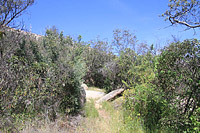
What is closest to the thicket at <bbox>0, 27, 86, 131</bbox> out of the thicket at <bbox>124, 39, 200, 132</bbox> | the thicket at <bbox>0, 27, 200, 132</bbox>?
the thicket at <bbox>0, 27, 200, 132</bbox>

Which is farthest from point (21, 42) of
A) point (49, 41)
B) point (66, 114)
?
point (66, 114)

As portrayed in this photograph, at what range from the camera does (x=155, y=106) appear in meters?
3.99

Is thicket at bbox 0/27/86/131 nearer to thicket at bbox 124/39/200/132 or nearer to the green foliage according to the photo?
thicket at bbox 124/39/200/132

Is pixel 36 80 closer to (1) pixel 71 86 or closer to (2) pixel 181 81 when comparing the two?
(1) pixel 71 86

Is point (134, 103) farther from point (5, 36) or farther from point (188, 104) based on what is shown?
point (5, 36)

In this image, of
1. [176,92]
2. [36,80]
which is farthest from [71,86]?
[176,92]

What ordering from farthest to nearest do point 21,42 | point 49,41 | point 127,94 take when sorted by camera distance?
point 49,41 → point 21,42 → point 127,94

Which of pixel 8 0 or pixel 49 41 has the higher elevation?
pixel 8 0

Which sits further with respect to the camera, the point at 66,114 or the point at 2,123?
the point at 66,114

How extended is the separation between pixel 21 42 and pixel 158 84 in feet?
16.7

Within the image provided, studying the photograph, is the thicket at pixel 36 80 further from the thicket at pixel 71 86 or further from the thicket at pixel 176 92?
the thicket at pixel 176 92

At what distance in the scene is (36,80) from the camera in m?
4.64

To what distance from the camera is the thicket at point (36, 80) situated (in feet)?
13.2

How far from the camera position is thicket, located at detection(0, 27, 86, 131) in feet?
13.2
